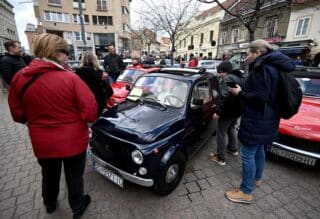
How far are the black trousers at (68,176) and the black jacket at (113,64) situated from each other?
585 cm

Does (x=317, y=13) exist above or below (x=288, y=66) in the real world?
above

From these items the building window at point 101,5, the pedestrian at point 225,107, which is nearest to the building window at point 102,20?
the building window at point 101,5

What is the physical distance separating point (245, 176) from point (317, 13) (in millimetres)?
19441

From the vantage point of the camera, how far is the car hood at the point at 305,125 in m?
2.98

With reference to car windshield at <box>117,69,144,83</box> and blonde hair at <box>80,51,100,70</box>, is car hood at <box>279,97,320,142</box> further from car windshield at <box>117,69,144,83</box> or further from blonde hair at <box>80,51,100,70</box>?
car windshield at <box>117,69,144,83</box>

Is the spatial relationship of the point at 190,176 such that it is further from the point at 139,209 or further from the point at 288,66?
the point at 288,66

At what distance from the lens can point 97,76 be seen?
3217 mm

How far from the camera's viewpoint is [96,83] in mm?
3250

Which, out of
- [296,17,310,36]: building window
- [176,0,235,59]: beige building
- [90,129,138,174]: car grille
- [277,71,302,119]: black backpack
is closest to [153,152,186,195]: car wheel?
[90,129,138,174]: car grille

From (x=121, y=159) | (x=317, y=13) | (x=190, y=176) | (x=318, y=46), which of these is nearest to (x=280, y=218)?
(x=190, y=176)

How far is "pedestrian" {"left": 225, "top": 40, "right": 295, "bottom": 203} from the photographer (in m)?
2.01

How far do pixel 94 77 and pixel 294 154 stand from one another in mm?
3854

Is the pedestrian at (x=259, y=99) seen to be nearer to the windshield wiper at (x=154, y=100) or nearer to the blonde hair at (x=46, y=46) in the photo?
the windshield wiper at (x=154, y=100)

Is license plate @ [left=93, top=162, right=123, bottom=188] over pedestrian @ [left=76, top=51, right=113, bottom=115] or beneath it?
beneath
